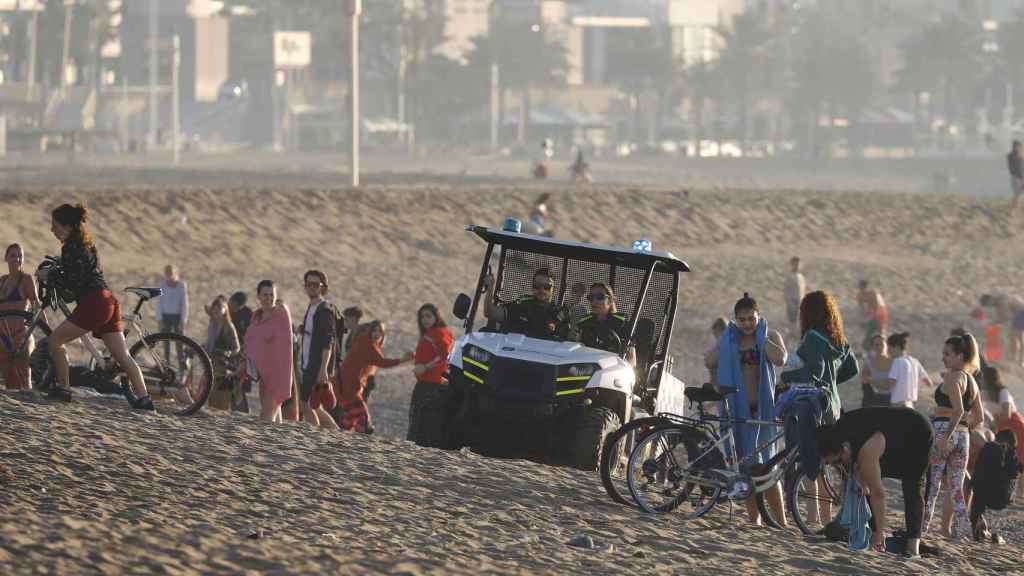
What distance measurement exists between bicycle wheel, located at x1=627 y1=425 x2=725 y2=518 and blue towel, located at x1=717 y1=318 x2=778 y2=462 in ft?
0.93

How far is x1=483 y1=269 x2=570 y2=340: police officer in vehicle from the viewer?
527 inches

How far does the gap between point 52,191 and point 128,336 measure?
1311cm

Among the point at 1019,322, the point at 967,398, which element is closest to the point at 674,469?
the point at 967,398

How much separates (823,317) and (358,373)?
5.67 m

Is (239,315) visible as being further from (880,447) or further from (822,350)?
(880,447)

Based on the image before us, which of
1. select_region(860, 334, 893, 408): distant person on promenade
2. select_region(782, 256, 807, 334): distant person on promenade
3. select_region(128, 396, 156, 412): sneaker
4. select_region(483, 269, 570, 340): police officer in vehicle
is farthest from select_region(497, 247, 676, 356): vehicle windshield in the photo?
select_region(782, 256, 807, 334): distant person on promenade

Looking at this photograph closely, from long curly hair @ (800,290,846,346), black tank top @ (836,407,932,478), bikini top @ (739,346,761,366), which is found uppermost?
long curly hair @ (800,290,846,346)

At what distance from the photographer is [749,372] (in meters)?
11.5

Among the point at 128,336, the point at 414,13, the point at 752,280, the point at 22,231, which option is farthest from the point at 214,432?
the point at 414,13

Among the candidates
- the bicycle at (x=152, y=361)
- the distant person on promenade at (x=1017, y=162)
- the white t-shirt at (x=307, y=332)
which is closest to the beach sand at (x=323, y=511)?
the bicycle at (x=152, y=361)

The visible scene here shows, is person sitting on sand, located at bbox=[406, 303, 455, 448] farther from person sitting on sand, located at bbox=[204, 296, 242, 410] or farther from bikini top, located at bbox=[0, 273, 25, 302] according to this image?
bikini top, located at bbox=[0, 273, 25, 302]

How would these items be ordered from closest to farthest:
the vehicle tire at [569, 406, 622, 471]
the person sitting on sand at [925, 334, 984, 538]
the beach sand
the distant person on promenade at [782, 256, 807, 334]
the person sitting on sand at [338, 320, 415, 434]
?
the beach sand → the person sitting on sand at [925, 334, 984, 538] → the vehicle tire at [569, 406, 622, 471] → the person sitting on sand at [338, 320, 415, 434] → the distant person on promenade at [782, 256, 807, 334]

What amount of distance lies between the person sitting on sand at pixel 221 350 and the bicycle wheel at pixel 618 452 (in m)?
4.16

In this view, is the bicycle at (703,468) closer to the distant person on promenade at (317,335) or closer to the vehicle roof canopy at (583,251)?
the vehicle roof canopy at (583,251)
